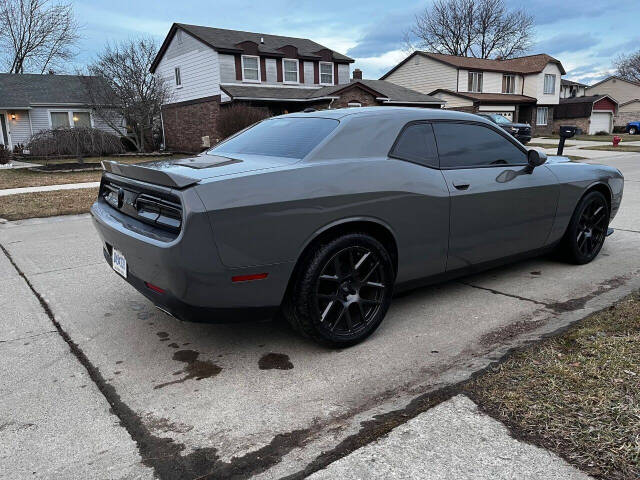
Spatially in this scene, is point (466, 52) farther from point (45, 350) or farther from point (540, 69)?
point (45, 350)

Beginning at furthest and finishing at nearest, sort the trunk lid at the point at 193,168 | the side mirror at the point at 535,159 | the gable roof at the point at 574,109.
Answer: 1. the gable roof at the point at 574,109
2. the side mirror at the point at 535,159
3. the trunk lid at the point at 193,168

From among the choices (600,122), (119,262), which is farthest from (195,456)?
(600,122)

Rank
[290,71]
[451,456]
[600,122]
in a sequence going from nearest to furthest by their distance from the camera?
[451,456] → [290,71] → [600,122]

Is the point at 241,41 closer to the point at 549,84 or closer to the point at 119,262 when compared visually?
the point at 119,262

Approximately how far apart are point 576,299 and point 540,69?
41146 mm

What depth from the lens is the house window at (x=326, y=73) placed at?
2855 centimetres

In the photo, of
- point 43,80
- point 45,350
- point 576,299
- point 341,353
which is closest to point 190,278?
point 341,353

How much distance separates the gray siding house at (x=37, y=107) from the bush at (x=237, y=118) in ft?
33.4

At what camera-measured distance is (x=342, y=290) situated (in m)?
3.26

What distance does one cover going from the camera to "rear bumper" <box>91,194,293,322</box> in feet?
8.84

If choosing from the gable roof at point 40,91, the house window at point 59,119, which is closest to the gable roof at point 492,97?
the gable roof at point 40,91

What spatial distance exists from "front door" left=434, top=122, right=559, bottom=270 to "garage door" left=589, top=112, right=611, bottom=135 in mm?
48507

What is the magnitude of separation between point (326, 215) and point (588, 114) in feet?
162

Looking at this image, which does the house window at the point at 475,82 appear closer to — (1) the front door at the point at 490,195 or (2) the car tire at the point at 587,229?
(2) the car tire at the point at 587,229
